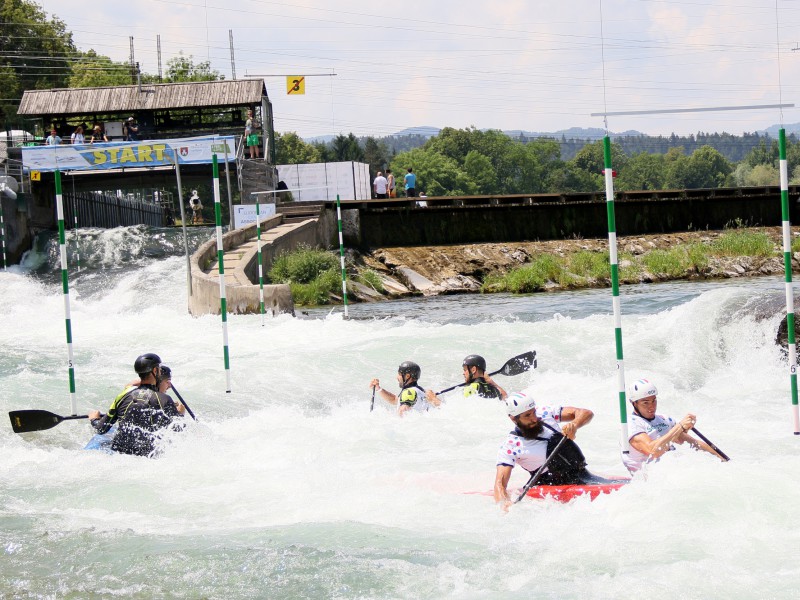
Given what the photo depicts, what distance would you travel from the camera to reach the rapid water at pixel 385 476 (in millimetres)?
6082

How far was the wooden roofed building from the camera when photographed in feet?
112

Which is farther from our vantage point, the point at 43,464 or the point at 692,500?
the point at 43,464

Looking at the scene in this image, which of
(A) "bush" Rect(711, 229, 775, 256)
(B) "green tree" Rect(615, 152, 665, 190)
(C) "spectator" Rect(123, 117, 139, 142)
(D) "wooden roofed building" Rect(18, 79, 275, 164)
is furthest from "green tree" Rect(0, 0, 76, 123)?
(B) "green tree" Rect(615, 152, 665, 190)

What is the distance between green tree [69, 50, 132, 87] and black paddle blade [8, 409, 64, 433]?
160 feet

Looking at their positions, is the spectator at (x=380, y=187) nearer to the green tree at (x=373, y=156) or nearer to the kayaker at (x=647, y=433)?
the kayaker at (x=647, y=433)

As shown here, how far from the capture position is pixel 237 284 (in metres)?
19.8

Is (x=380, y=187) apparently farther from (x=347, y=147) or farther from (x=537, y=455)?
(x=347, y=147)

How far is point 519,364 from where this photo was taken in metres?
12.1

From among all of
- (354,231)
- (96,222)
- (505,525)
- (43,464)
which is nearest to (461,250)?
(354,231)

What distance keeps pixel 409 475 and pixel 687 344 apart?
7.32 m

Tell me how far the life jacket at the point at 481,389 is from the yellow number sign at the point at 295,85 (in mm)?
29921

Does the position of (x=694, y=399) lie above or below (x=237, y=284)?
below

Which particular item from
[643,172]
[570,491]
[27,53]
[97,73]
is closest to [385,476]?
[570,491]

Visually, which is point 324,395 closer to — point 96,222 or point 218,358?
point 218,358
